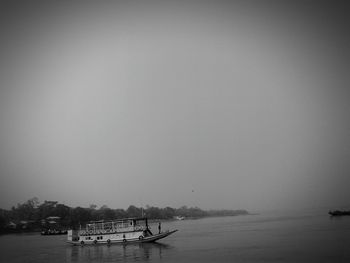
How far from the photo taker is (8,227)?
115m

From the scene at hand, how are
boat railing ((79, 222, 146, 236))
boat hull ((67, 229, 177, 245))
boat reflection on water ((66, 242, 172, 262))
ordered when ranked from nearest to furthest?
boat reflection on water ((66, 242, 172, 262)) → boat hull ((67, 229, 177, 245)) → boat railing ((79, 222, 146, 236))

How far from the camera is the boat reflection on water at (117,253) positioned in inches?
1917

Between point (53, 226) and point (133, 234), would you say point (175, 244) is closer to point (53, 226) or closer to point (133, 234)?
point (133, 234)

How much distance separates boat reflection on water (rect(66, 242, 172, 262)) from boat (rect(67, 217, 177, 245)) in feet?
3.26

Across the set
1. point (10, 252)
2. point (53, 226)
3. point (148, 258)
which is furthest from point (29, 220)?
point (148, 258)

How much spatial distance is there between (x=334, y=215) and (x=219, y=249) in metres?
87.5

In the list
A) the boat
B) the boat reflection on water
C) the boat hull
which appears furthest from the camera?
the boat

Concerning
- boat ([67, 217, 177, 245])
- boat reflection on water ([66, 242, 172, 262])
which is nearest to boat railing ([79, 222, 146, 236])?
boat ([67, 217, 177, 245])

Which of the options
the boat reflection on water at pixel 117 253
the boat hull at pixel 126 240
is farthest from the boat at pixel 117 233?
the boat reflection on water at pixel 117 253

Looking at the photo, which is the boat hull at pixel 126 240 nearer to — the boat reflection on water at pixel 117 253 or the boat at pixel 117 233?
the boat at pixel 117 233

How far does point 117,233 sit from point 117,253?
28.1 feet

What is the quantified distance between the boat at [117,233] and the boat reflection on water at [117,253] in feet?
3.26

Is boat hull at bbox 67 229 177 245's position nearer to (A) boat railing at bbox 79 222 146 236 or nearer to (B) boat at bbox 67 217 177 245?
(B) boat at bbox 67 217 177 245

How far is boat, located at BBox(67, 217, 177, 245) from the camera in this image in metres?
60.4
